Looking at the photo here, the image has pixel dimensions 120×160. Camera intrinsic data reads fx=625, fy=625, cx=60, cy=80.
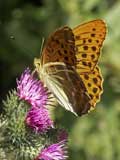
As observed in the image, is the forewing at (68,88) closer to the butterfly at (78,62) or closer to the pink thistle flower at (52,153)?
the butterfly at (78,62)

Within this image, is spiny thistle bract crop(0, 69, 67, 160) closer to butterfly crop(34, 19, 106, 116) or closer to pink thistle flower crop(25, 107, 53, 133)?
pink thistle flower crop(25, 107, 53, 133)

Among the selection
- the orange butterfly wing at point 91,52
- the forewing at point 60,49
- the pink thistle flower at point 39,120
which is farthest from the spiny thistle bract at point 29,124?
the orange butterfly wing at point 91,52

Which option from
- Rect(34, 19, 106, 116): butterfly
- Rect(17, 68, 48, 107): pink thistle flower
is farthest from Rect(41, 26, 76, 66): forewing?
Rect(17, 68, 48, 107): pink thistle flower

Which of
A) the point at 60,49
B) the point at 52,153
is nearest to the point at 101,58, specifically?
the point at 60,49

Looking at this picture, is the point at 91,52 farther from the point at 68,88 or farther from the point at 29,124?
the point at 29,124

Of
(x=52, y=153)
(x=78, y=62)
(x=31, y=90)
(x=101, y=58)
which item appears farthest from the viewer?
(x=101, y=58)

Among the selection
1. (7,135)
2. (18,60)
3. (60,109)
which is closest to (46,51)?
(7,135)
